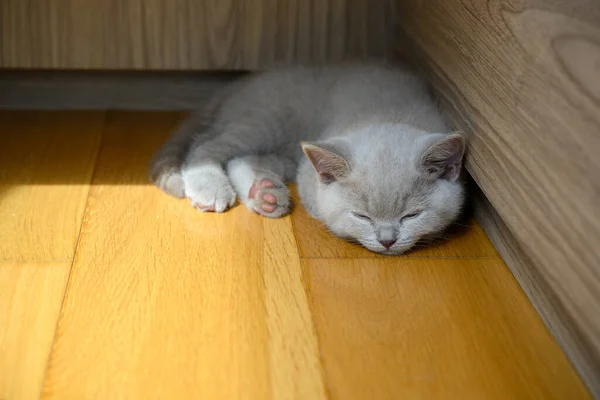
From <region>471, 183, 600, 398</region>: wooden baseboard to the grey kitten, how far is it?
0.10 metres

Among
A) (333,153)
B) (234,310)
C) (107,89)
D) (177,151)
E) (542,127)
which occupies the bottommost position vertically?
(107,89)

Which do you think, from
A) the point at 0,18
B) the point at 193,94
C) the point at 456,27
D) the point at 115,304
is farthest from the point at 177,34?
the point at 115,304

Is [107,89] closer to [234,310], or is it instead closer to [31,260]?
[31,260]

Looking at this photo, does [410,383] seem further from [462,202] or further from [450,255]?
[462,202]

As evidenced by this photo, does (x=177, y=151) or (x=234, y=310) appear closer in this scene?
(x=234, y=310)

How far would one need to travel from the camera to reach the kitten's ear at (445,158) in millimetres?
1479

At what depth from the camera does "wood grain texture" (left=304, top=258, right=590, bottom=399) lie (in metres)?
1.17

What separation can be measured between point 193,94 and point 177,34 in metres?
0.28

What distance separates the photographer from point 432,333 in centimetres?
129

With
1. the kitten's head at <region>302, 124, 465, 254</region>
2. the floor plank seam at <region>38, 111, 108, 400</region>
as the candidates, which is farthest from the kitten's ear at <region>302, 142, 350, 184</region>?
the floor plank seam at <region>38, 111, 108, 400</region>

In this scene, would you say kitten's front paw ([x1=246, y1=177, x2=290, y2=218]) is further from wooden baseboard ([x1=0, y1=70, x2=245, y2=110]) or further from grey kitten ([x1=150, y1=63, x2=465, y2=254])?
wooden baseboard ([x1=0, y1=70, x2=245, y2=110])

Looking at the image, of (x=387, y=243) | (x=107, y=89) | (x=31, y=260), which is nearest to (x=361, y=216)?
(x=387, y=243)

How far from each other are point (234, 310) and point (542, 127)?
2.16 ft

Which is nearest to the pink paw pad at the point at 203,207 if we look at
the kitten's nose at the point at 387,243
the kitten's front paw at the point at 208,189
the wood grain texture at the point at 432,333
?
the kitten's front paw at the point at 208,189
